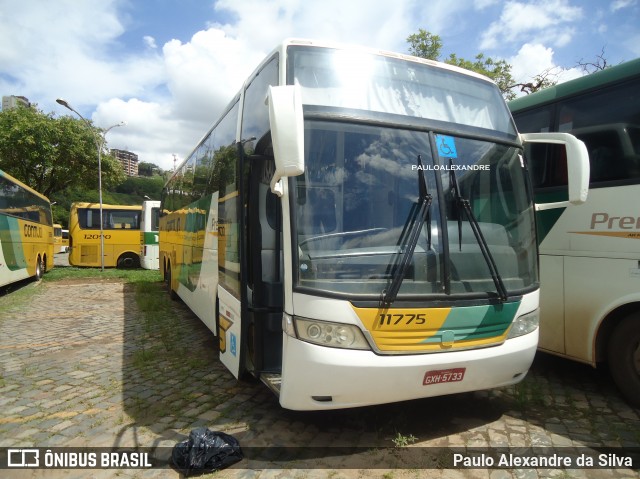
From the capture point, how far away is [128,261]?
21.6 metres

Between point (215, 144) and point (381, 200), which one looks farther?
point (215, 144)

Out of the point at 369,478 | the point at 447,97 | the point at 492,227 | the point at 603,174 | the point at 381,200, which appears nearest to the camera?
the point at 369,478

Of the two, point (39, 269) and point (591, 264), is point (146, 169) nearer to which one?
point (39, 269)

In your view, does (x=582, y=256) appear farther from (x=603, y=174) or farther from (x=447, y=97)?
(x=447, y=97)

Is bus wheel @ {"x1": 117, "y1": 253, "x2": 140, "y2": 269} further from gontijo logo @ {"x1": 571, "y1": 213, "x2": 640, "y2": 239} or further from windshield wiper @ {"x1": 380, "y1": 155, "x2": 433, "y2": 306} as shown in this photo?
gontijo logo @ {"x1": 571, "y1": 213, "x2": 640, "y2": 239}

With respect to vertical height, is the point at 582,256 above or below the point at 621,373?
above

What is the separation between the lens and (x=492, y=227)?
386cm

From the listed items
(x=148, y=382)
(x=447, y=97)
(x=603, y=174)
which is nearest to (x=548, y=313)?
(x=603, y=174)

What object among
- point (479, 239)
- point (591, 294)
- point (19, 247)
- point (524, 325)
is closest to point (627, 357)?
point (591, 294)

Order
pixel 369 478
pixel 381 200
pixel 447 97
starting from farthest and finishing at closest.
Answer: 1. pixel 447 97
2. pixel 381 200
3. pixel 369 478

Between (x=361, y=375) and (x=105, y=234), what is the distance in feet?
67.1

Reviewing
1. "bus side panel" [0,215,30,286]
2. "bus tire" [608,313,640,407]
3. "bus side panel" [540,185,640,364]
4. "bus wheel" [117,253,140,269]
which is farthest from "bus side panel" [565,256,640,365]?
"bus wheel" [117,253,140,269]

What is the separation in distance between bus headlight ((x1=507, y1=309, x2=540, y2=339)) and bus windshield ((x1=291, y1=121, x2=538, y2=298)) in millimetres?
249

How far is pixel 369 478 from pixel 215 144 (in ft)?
15.5
